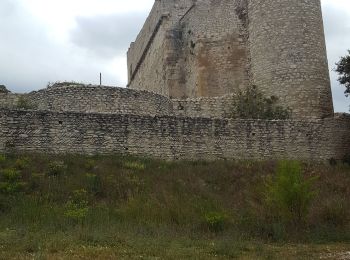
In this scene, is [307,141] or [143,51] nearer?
[307,141]

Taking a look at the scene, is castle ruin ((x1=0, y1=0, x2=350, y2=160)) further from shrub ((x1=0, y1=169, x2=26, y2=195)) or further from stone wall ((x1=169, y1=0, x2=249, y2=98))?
shrub ((x1=0, y1=169, x2=26, y2=195))

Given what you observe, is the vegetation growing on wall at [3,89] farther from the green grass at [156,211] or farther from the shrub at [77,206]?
the shrub at [77,206]

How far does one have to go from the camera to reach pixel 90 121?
644 inches

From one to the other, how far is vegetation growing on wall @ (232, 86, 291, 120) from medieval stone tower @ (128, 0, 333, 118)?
1.12 ft

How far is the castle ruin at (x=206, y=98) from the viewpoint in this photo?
53.6 ft

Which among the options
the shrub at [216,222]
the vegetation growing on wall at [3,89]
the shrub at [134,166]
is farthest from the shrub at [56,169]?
the vegetation growing on wall at [3,89]

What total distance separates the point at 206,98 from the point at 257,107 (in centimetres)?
204

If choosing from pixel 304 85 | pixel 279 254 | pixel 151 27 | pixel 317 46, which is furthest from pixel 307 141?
pixel 151 27

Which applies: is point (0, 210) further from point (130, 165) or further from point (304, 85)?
point (304, 85)

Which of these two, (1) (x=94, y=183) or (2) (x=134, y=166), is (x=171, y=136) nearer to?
(2) (x=134, y=166)

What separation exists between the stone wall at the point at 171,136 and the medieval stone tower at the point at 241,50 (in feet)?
9.05

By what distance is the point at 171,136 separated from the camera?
17.0 m

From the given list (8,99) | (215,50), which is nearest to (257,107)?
(215,50)

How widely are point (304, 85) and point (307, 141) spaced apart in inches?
140
